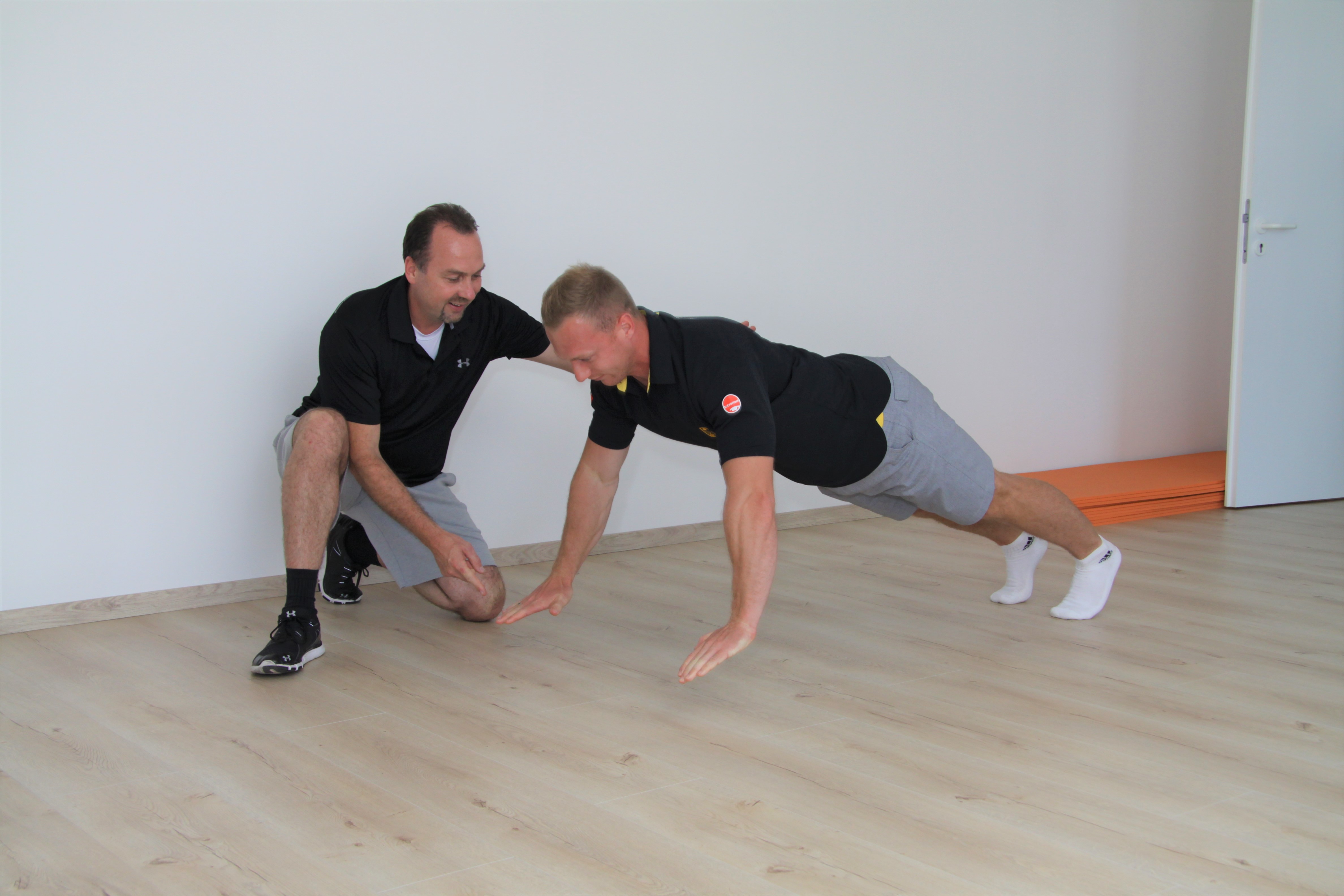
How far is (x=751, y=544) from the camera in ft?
6.31

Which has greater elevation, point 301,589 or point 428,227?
point 428,227

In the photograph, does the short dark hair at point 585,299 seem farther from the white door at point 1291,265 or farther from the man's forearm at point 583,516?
the white door at point 1291,265

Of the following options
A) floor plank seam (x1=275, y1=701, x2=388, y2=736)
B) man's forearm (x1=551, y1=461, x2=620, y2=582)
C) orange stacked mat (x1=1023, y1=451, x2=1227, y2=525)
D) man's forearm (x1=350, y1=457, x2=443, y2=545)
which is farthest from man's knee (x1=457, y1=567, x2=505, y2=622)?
orange stacked mat (x1=1023, y1=451, x2=1227, y2=525)

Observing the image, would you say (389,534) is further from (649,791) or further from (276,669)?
(649,791)

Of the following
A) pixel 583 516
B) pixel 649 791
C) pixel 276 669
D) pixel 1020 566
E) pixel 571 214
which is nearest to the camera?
pixel 649 791

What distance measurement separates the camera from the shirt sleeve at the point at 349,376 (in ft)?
7.89

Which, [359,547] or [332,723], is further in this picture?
[359,547]

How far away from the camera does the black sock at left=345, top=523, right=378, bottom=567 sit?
9.25ft

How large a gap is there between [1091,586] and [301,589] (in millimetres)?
1843

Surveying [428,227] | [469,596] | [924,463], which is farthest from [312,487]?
[924,463]

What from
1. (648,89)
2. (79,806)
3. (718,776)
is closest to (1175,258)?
(648,89)

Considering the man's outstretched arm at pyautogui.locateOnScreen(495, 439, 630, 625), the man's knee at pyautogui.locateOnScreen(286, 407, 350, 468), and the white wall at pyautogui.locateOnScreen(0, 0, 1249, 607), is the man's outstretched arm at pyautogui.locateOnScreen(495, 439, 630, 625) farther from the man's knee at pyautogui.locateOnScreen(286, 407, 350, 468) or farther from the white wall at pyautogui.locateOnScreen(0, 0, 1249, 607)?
the white wall at pyautogui.locateOnScreen(0, 0, 1249, 607)

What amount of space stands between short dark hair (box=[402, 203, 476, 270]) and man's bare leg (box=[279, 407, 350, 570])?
0.39m

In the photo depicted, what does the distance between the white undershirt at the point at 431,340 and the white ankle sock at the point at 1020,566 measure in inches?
59.0
